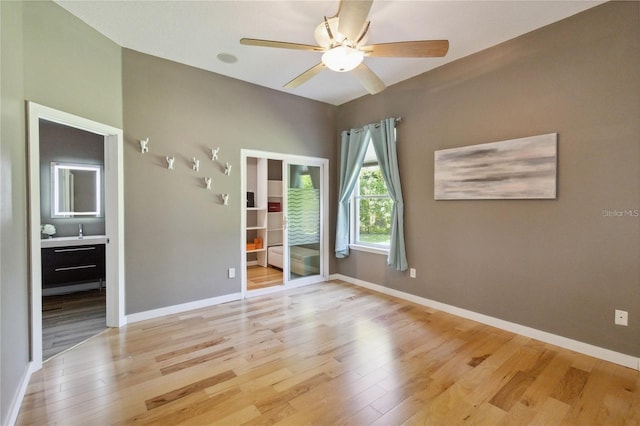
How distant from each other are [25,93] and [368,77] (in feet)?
8.84

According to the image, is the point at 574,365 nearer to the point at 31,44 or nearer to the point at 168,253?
the point at 168,253

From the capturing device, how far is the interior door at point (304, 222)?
457 cm

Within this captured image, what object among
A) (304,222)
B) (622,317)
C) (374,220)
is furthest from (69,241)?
(622,317)

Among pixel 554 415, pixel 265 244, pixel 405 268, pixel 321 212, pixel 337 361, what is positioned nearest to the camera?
pixel 554 415

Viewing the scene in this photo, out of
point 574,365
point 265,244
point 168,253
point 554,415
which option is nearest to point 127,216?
point 168,253

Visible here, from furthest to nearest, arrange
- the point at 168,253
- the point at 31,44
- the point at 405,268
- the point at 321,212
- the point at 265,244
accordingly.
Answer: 1. the point at 265,244
2. the point at 321,212
3. the point at 405,268
4. the point at 168,253
5. the point at 31,44

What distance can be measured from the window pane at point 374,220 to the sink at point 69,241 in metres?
3.77

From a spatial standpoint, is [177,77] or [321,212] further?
[321,212]

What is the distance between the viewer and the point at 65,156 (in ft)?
13.9

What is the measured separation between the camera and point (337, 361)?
244cm

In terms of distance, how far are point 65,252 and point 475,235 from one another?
526 centimetres

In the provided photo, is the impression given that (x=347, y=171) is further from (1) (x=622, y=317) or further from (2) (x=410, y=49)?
(1) (x=622, y=317)

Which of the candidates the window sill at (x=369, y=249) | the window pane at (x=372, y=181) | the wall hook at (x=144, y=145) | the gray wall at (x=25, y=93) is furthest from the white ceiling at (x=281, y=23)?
the window sill at (x=369, y=249)

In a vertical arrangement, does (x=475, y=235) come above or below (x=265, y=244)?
above
